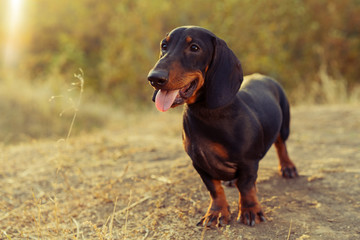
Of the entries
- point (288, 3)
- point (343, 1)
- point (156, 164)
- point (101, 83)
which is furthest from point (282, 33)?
point (156, 164)

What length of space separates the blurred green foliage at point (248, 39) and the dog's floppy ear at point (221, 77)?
28.9 ft

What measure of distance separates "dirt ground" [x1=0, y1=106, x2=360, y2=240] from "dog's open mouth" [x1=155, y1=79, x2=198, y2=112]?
0.78 m

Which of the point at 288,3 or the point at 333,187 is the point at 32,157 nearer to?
the point at 333,187

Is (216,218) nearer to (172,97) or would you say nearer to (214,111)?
(214,111)

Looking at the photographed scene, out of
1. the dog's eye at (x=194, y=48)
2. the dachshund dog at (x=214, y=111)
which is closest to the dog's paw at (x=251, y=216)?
the dachshund dog at (x=214, y=111)

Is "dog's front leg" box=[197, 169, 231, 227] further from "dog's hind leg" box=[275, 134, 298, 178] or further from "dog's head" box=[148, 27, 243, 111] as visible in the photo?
"dog's hind leg" box=[275, 134, 298, 178]

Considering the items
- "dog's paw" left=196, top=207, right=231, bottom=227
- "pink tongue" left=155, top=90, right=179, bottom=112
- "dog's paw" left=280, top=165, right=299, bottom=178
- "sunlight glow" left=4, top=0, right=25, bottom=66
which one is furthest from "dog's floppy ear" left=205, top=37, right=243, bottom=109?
"sunlight glow" left=4, top=0, right=25, bottom=66

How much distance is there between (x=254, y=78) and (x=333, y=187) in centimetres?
127

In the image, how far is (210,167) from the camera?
2729mm

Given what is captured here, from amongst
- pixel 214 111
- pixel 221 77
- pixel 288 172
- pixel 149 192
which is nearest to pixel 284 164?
pixel 288 172

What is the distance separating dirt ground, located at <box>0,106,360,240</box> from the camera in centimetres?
281

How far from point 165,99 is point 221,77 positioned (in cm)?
44

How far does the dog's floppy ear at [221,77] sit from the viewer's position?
254 centimetres

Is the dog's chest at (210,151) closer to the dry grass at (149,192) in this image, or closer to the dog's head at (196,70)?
the dog's head at (196,70)
